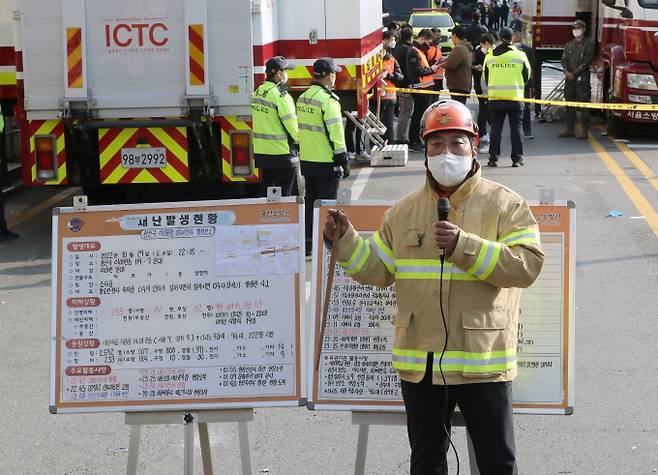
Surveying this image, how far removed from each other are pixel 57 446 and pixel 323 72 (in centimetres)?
504

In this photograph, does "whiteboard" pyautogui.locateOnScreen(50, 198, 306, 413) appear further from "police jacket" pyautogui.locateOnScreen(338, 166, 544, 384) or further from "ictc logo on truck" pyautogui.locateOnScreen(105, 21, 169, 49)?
"ictc logo on truck" pyautogui.locateOnScreen(105, 21, 169, 49)

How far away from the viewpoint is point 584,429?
6.63 m

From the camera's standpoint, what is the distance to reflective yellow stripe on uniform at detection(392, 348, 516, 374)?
4.50m

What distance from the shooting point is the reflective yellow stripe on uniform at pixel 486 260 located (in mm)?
4402

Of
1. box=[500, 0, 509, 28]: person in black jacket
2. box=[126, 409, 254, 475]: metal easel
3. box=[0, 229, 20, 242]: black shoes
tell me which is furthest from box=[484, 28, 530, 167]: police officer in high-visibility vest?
box=[500, 0, 509, 28]: person in black jacket

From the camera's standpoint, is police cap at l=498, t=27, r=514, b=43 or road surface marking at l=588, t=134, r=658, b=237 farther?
police cap at l=498, t=27, r=514, b=43

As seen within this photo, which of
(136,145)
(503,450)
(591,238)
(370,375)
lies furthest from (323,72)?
(503,450)

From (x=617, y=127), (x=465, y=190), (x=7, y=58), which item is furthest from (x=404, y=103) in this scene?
(x=465, y=190)

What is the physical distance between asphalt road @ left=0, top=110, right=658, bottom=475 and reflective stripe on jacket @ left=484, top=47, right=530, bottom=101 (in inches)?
181

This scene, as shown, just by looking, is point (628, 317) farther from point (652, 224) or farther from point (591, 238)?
point (652, 224)

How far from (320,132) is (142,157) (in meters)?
1.98

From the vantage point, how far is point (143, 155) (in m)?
11.8

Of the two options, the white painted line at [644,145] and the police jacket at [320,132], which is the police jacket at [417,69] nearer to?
the white painted line at [644,145]

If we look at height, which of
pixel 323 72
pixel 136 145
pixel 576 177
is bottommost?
pixel 576 177
